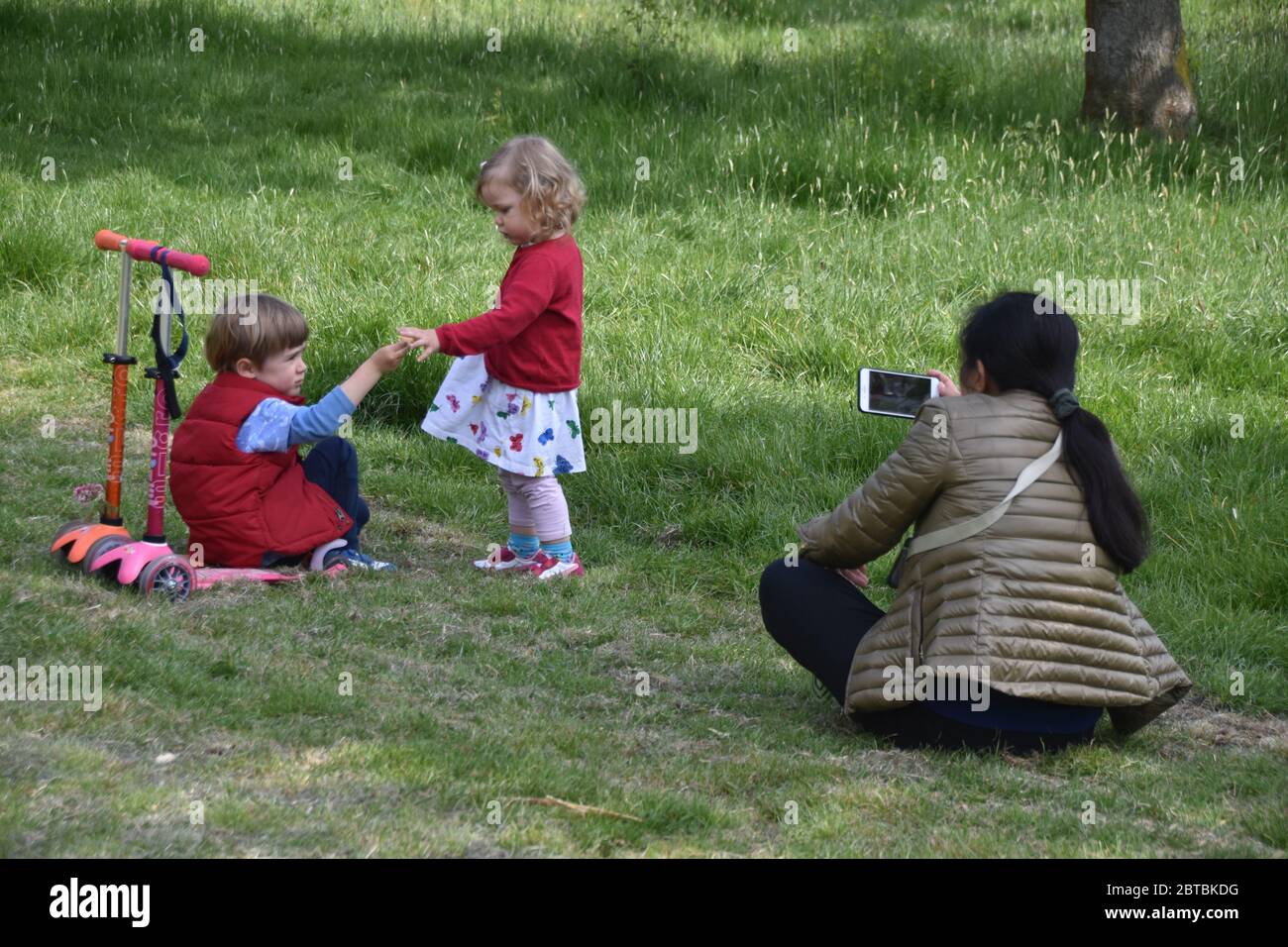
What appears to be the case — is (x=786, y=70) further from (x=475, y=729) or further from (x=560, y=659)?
(x=475, y=729)

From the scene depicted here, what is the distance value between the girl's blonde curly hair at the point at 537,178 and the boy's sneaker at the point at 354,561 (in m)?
1.37

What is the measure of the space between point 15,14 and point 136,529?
8072mm

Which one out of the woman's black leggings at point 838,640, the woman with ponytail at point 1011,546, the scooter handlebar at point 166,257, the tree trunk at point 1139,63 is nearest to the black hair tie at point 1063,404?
the woman with ponytail at point 1011,546

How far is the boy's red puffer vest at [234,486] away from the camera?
500cm

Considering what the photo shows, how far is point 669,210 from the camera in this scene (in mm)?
9117

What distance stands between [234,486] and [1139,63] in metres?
7.55

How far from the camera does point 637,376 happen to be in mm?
7051

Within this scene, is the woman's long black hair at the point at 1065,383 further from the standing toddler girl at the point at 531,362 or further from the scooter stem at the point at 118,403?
the scooter stem at the point at 118,403

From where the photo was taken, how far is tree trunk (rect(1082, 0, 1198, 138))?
10.0 meters

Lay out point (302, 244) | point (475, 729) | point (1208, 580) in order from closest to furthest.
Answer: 1. point (475, 729)
2. point (1208, 580)
3. point (302, 244)

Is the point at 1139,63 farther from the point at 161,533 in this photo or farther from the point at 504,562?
the point at 161,533

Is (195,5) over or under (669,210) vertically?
over

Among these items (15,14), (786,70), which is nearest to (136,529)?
(786,70)
